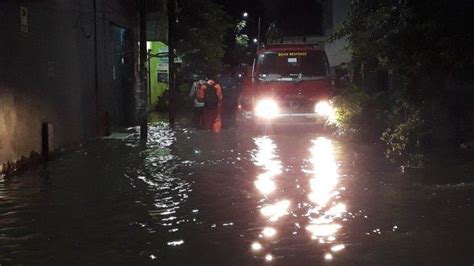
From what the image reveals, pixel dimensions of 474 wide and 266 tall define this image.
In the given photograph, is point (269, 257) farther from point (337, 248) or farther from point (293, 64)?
point (293, 64)

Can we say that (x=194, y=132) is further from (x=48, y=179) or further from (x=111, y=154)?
(x=48, y=179)

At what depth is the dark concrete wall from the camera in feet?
34.7

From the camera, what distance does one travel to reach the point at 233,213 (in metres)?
7.63

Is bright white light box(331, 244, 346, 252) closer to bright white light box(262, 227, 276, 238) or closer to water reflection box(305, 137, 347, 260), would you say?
water reflection box(305, 137, 347, 260)

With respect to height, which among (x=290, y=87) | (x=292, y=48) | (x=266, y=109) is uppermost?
(x=292, y=48)

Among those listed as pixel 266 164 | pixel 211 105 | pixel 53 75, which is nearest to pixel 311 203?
pixel 266 164

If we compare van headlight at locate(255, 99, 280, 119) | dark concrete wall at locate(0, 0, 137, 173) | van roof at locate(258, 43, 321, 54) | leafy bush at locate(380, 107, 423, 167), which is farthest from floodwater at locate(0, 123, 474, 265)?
van roof at locate(258, 43, 321, 54)

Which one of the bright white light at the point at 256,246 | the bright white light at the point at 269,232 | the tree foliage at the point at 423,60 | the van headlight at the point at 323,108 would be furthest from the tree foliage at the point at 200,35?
the bright white light at the point at 256,246

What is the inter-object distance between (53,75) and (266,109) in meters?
5.44

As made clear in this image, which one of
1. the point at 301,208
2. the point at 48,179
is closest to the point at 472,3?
the point at 301,208

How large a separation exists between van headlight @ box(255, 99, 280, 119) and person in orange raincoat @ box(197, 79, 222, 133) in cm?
300

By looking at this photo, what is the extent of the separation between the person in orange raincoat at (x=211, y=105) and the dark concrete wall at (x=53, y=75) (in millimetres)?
2784

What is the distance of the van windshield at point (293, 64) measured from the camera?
1623 centimetres

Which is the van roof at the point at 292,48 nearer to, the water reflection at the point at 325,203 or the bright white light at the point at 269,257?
the water reflection at the point at 325,203
